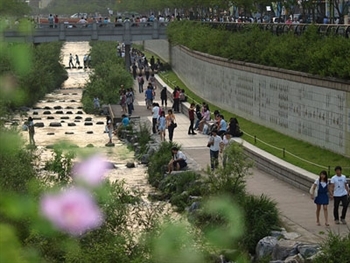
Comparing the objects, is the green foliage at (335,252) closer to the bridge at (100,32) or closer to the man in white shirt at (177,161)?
the man in white shirt at (177,161)

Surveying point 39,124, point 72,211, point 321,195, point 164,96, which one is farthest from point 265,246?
point 39,124

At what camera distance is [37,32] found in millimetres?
63688

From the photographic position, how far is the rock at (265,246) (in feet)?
52.6

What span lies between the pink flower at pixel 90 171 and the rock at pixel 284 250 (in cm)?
489

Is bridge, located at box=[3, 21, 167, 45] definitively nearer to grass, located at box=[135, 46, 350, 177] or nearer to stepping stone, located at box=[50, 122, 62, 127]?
stepping stone, located at box=[50, 122, 62, 127]

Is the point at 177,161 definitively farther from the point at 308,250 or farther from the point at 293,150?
the point at 308,250

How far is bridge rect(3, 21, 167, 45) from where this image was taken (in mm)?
64625

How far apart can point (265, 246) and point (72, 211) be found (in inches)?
129

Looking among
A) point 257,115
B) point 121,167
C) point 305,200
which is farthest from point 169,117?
point 305,200

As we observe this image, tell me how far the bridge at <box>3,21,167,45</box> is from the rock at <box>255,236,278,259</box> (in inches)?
1881

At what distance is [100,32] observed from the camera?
65.4 meters

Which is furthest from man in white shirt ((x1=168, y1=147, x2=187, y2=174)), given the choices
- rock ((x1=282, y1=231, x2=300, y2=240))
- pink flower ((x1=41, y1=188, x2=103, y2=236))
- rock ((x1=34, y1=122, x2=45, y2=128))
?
rock ((x1=34, y1=122, x2=45, y2=128))

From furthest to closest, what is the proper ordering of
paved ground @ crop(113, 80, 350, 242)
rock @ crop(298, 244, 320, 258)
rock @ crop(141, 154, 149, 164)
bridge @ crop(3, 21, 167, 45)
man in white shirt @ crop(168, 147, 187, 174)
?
bridge @ crop(3, 21, 167, 45) → rock @ crop(141, 154, 149, 164) → man in white shirt @ crop(168, 147, 187, 174) → paved ground @ crop(113, 80, 350, 242) → rock @ crop(298, 244, 320, 258)

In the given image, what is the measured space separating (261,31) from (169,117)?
7181mm
